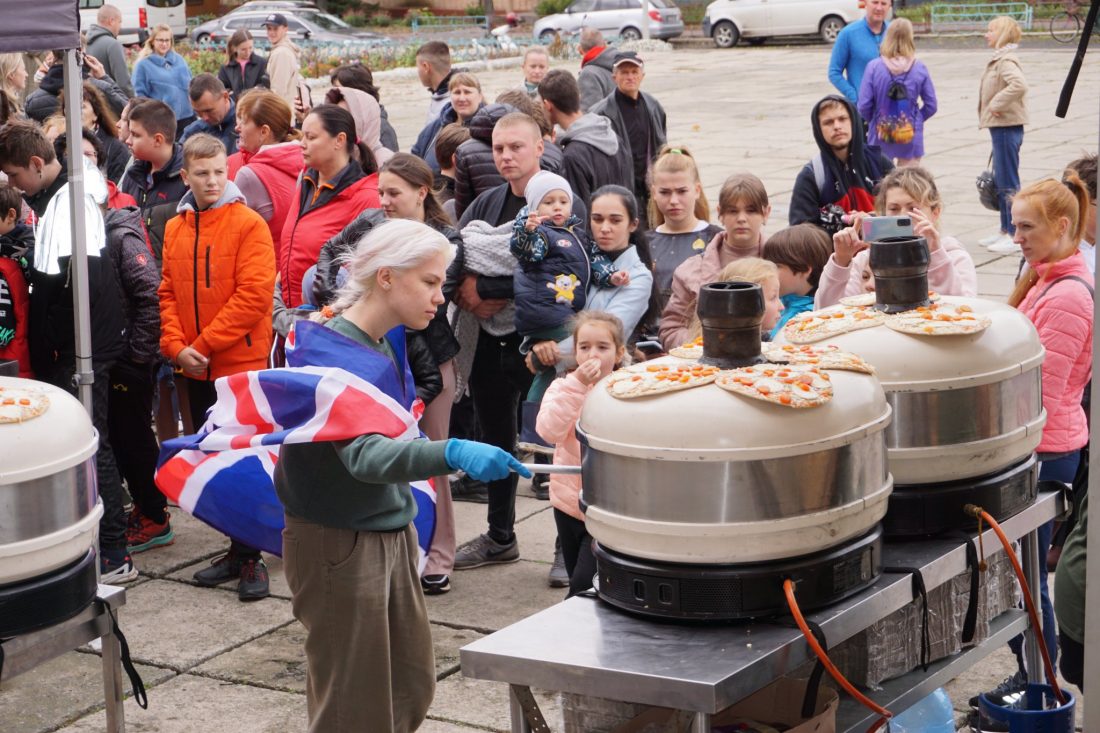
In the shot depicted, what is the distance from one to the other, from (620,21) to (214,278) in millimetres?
27834

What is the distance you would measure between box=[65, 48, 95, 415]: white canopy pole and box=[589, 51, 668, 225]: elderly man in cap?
4787mm

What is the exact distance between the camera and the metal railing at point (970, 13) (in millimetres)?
32844

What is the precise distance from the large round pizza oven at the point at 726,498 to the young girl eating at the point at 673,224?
344 cm

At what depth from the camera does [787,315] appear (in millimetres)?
5871

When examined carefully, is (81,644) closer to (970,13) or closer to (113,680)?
(113,680)

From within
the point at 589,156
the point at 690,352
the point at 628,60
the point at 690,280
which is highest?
the point at 628,60

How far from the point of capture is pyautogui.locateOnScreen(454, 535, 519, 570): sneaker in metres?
6.41

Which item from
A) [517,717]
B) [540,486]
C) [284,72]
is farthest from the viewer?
[284,72]

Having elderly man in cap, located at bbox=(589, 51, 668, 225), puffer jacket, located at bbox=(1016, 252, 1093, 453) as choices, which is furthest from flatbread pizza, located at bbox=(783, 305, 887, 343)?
elderly man in cap, located at bbox=(589, 51, 668, 225)

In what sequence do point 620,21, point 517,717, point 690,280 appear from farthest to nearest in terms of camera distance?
1. point 620,21
2. point 690,280
3. point 517,717

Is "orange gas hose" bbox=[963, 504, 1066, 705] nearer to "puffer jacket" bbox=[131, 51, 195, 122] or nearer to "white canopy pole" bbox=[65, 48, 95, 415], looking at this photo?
"white canopy pole" bbox=[65, 48, 95, 415]

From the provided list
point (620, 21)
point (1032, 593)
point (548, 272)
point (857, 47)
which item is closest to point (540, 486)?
point (548, 272)

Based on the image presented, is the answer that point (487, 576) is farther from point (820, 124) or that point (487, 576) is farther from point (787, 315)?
point (820, 124)

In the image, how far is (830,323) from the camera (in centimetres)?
367
